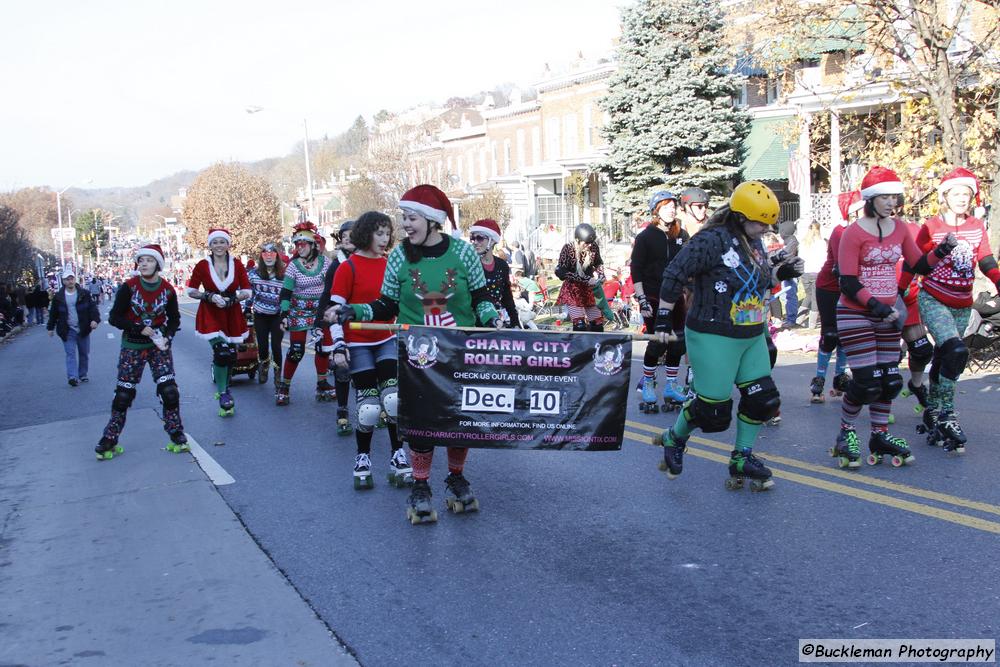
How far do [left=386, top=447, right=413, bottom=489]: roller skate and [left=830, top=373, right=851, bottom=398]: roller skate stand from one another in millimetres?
4734

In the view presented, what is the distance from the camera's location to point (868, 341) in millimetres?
6574

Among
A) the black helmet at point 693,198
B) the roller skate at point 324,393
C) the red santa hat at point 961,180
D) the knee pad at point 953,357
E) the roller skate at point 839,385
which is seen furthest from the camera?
the roller skate at point 324,393

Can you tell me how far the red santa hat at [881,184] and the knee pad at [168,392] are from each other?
600 centimetres

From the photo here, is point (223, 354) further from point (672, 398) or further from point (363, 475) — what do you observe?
point (672, 398)

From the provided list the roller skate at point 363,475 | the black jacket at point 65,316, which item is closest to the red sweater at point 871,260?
the roller skate at point 363,475

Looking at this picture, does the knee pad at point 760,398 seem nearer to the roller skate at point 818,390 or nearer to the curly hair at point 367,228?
the curly hair at point 367,228

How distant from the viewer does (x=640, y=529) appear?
5.58 meters

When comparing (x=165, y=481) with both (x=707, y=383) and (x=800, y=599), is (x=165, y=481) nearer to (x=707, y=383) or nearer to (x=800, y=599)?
(x=707, y=383)

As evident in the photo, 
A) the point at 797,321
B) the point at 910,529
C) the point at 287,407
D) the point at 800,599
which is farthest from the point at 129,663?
the point at 797,321

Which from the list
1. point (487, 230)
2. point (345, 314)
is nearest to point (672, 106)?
Result: point (487, 230)

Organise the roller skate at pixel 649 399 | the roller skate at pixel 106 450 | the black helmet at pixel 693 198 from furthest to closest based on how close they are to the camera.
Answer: the roller skate at pixel 649 399 → the black helmet at pixel 693 198 → the roller skate at pixel 106 450

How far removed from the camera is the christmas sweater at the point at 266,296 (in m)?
11.9

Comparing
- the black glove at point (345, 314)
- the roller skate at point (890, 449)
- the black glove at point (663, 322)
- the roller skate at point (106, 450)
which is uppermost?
the black glove at point (345, 314)

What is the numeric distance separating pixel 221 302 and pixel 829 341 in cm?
647
